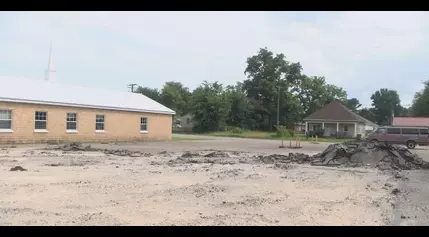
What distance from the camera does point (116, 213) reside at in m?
7.54

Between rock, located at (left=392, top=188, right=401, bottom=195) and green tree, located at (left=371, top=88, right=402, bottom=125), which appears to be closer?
rock, located at (left=392, top=188, right=401, bottom=195)

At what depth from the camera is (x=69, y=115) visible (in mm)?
31938

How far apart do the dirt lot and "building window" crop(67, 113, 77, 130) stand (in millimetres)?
17267

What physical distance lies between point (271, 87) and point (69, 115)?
57541mm

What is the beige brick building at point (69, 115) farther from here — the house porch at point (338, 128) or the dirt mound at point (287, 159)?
the house porch at point (338, 128)

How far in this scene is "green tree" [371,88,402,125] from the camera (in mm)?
138250

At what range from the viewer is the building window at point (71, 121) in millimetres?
31859

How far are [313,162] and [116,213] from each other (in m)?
12.6

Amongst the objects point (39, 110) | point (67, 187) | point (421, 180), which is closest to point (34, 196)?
point (67, 187)

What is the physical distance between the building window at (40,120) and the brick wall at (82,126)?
0.79 feet

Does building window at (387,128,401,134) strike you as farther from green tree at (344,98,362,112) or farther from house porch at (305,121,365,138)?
green tree at (344,98,362,112)

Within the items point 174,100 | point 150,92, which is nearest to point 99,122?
point 174,100

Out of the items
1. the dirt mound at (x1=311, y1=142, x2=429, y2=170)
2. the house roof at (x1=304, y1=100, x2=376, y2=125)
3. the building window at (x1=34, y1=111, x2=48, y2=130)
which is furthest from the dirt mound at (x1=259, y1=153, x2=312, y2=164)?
the house roof at (x1=304, y1=100, x2=376, y2=125)
